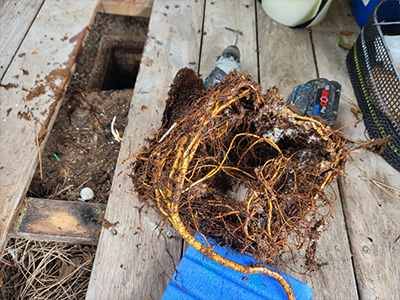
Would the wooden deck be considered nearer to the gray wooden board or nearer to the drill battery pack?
the gray wooden board

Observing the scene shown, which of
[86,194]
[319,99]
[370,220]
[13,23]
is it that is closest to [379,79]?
[319,99]

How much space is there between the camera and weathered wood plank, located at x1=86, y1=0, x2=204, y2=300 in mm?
844

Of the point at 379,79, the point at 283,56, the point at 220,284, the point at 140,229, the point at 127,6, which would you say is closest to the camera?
the point at 220,284

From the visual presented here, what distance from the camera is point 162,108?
1149 millimetres

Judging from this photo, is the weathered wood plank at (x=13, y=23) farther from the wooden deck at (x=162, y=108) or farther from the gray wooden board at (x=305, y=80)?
the gray wooden board at (x=305, y=80)

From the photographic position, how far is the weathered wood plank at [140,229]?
0.84m

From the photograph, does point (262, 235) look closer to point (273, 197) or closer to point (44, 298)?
point (273, 197)

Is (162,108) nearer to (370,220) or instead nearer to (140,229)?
(140,229)

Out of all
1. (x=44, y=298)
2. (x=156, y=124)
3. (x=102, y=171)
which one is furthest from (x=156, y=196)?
(x=44, y=298)

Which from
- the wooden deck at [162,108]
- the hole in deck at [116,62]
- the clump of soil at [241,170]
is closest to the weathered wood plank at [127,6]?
the wooden deck at [162,108]

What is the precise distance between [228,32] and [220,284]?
1157 millimetres

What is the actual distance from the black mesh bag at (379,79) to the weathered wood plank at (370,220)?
0.18ft

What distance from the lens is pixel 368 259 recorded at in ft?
2.98

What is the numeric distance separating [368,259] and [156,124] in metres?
0.88
